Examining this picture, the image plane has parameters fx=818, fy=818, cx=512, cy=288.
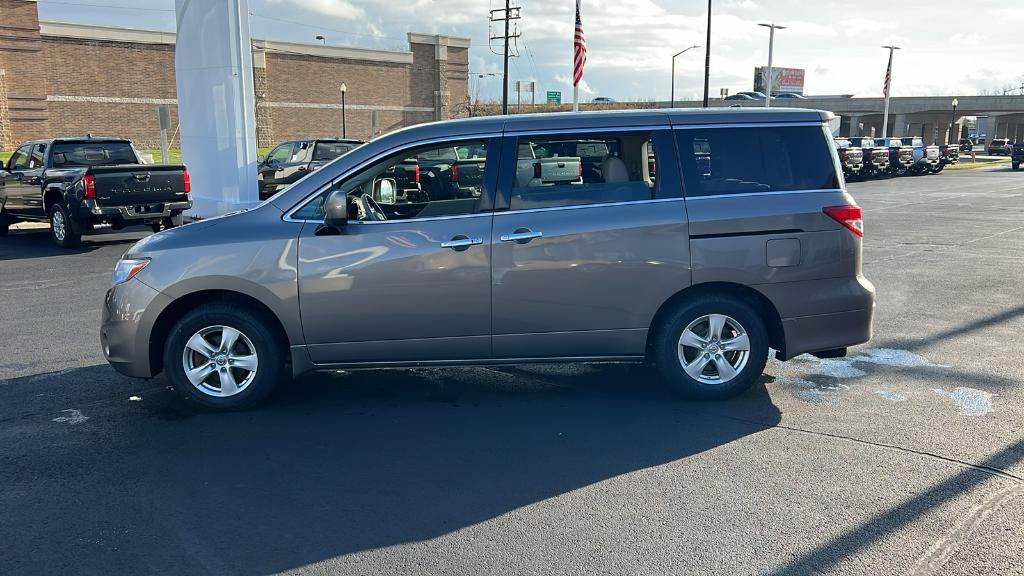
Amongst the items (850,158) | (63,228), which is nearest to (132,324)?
(63,228)

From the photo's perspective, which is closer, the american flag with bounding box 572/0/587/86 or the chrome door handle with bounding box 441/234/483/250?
the chrome door handle with bounding box 441/234/483/250

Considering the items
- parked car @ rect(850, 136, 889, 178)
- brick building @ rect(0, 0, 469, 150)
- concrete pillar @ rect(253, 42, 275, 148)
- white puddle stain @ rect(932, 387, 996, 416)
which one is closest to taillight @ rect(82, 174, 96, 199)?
white puddle stain @ rect(932, 387, 996, 416)

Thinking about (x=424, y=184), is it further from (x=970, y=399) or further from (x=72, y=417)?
(x=970, y=399)

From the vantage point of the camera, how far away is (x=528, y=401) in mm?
5793

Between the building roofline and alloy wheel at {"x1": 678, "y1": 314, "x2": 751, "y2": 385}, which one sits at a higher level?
the building roofline

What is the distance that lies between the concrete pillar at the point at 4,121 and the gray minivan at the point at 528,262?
46871 mm

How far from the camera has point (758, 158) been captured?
5.69 metres

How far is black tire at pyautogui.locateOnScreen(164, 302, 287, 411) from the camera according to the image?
217 inches

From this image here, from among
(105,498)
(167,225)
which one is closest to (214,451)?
(105,498)

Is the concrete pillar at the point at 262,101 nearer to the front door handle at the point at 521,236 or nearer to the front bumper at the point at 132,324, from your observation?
the front bumper at the point at 132,324

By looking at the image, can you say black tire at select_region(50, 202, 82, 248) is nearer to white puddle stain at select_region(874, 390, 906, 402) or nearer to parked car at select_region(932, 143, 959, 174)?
white puddle stain at select_region(874, 390, 906, 402)

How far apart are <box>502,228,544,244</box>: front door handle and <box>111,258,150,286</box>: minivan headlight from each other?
2.40 meters

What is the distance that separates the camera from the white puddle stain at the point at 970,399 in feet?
18.0

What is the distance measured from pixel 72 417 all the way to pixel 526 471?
3.16 meters
